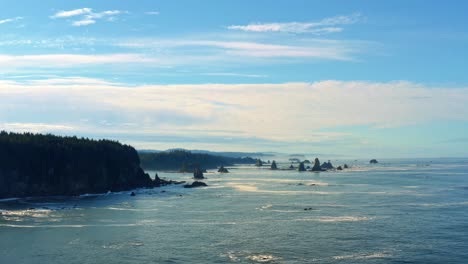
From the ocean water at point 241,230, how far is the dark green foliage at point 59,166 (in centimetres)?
1596

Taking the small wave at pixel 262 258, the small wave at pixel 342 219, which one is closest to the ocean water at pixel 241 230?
the small wave at pixel 262 258

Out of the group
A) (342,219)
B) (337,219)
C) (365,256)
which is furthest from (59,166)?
(365,256)

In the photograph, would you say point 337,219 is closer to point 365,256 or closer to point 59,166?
point 365,256

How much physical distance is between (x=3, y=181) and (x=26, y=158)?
8566mm

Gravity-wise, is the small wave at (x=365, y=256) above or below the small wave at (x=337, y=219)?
below

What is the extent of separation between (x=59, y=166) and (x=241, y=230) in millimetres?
79436

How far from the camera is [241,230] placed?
67.0 m

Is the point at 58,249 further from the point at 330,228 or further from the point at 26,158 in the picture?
the point at 26,158

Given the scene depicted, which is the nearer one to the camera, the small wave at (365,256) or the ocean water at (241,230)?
the small wave at (365,256)

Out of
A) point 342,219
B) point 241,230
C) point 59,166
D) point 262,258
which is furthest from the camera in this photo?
point 59,166

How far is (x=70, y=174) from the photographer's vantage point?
443 ft

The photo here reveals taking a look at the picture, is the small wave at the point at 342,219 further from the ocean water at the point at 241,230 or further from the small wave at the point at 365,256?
the small wave at the point at 365,256

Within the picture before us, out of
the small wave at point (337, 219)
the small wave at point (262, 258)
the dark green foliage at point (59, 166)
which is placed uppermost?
the dark green foliage at point (59, 166)

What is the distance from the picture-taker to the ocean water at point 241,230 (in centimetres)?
5200
